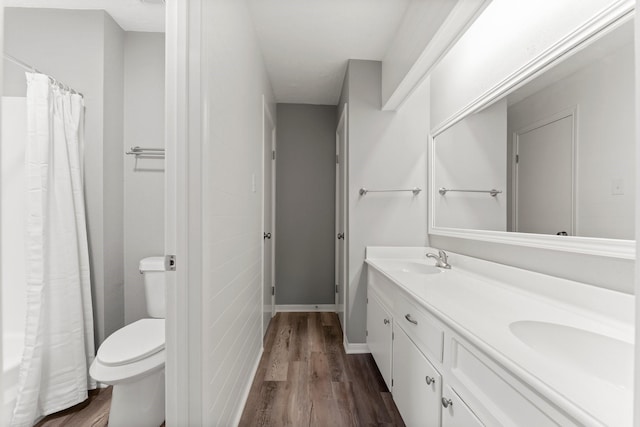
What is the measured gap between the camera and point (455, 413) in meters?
1.03

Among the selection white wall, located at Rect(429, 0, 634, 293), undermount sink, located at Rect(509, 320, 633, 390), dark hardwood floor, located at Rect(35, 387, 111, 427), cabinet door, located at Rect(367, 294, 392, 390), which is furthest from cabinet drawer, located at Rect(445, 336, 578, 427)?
dark hardwood floor, located at Rect(35, 387, 111, 427)

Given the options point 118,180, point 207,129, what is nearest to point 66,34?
point 118,180

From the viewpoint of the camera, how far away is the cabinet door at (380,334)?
1829 millimetres

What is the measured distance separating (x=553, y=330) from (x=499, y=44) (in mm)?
1412

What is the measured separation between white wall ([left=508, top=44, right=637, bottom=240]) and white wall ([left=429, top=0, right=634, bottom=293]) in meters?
0.14

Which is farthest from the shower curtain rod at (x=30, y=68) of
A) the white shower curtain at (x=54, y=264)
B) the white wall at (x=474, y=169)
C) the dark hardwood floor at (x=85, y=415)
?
the white wall at (x=474, y=169)

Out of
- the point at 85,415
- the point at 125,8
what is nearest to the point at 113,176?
the point at 125,8

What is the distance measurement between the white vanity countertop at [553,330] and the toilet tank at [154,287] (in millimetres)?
1580

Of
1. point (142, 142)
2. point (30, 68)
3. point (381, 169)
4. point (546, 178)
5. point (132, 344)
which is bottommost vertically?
point (132, 344)

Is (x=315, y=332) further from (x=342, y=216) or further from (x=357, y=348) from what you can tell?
(x=342, y=216)

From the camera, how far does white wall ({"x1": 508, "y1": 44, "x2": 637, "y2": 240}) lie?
3.13 feet

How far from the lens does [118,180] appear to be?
7.12 feet

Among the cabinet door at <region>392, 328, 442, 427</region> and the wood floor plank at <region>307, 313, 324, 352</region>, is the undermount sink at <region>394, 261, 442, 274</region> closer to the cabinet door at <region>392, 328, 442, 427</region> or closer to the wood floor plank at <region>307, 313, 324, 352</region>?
the cabinet door at <region>392, 328, 442, 427</region>

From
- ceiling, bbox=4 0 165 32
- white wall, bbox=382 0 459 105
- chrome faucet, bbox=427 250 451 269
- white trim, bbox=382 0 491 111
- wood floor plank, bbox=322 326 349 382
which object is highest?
ceiling, bbox=4 0 165 32
